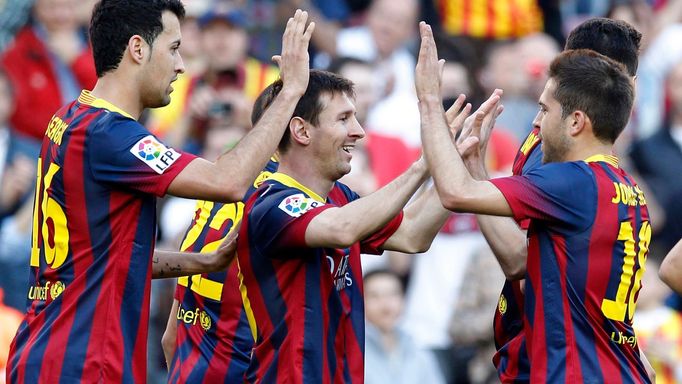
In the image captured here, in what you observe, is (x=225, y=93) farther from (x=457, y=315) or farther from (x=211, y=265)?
(x=211, y=265)

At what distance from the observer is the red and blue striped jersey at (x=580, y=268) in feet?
19.4

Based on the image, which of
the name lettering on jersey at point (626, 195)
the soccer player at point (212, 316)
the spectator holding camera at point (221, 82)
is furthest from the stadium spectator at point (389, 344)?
the name lettering on jersey at point (626, 195)

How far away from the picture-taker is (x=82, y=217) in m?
5.97

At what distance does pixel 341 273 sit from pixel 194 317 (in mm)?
1522

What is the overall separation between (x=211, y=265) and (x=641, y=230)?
2029 mm

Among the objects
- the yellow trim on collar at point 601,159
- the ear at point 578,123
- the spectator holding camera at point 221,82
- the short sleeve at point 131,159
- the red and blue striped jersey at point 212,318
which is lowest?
the red and blue striped jersey at point 212,318

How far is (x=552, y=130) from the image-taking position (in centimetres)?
612

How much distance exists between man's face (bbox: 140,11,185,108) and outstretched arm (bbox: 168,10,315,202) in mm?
448

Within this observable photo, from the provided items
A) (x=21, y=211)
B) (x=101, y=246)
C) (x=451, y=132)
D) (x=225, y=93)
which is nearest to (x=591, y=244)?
(x=451, y=132)

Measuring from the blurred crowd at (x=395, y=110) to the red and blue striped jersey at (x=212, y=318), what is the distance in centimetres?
261

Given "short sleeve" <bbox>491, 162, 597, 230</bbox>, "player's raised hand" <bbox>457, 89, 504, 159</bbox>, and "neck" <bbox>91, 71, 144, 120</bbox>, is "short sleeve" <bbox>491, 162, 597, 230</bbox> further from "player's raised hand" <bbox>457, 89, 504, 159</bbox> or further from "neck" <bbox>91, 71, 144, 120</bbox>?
"neck" <bbox>91, 71, 144, 120</bbox>

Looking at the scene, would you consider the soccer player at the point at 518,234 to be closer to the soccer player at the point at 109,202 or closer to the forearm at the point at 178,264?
the soccer player at the point at 109,202

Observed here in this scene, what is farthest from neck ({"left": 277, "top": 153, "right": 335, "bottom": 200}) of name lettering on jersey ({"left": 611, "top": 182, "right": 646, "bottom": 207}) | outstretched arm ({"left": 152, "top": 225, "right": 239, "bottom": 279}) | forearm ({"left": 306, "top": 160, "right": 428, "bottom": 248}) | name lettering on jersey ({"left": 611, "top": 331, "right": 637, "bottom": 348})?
name lettering on jersey ({"left": 611, "top": 331, "right": 637, "bottom": 348})

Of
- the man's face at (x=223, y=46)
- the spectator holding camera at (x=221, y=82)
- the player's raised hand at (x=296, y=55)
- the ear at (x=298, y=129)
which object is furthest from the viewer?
the man's face at (x=223, y=46)
